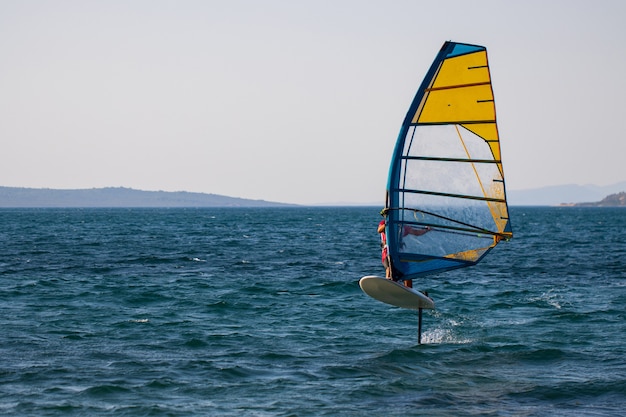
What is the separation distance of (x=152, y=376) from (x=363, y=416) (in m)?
4.15

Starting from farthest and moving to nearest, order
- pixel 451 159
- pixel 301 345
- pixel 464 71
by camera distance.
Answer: pixel 301 345 < pixel 451 159 < pixel 464 71

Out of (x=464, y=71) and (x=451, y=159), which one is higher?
(x=464, y=71)

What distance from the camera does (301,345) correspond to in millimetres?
18250

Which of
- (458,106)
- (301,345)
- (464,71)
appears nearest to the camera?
(464,71)

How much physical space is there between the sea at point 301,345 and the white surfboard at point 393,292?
1.25m

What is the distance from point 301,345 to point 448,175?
5237mm

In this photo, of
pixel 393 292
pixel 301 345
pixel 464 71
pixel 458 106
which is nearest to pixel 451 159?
pixel 458 106

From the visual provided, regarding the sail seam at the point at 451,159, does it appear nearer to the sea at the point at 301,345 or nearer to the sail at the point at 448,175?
the sail at the point at 448,175

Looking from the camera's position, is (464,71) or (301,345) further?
(301,345)

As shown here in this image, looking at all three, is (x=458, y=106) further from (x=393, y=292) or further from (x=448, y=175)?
(x=393, y=292)

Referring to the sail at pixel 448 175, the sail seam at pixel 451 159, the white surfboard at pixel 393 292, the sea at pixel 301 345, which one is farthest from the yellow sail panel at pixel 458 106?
the sea at pixel 301 345

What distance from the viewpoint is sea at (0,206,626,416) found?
544 inches

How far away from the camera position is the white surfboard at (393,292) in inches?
604

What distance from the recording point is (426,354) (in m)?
17.4
